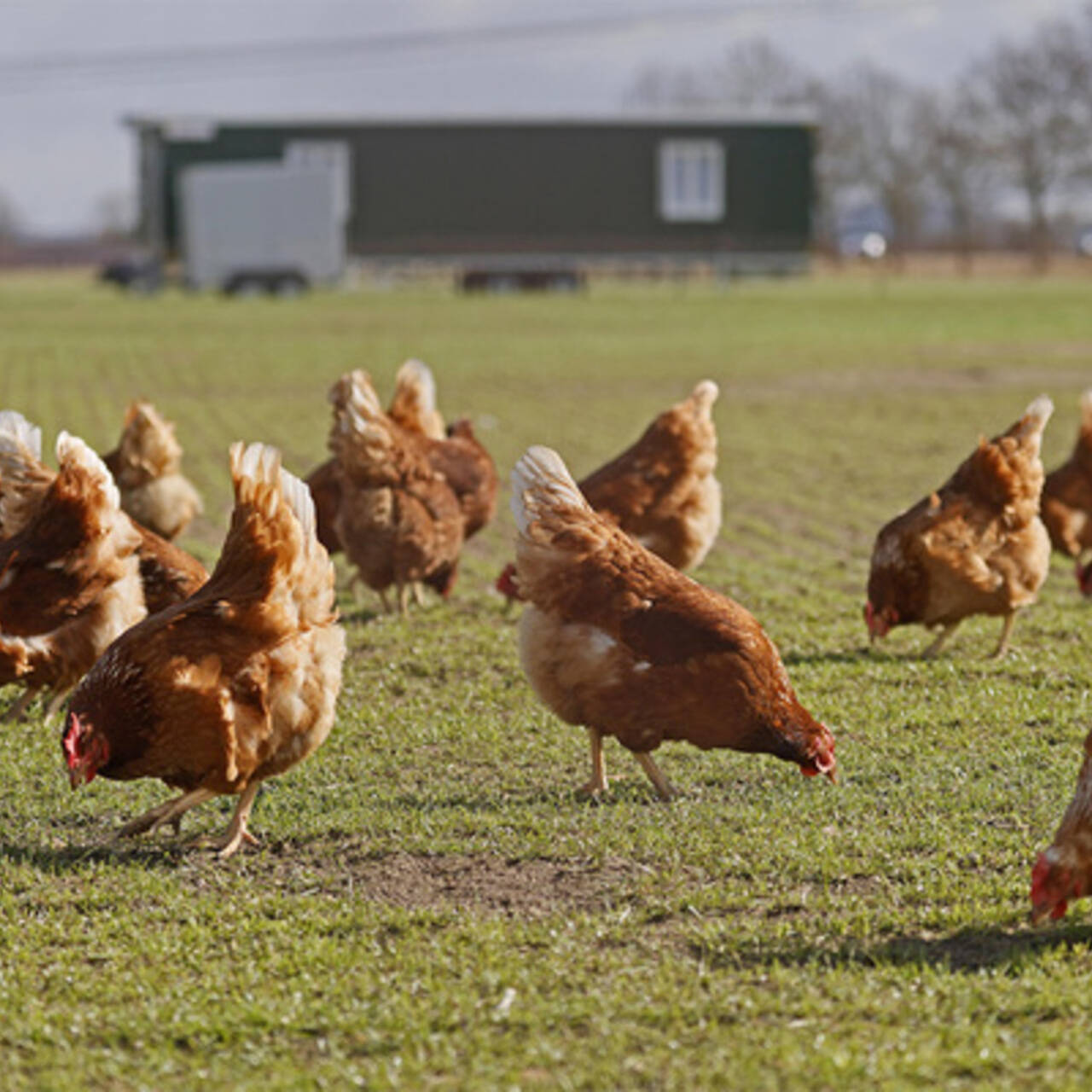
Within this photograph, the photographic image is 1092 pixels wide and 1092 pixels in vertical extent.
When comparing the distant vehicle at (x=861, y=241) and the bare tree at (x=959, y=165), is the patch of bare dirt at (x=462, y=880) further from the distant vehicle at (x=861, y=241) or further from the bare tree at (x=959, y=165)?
the bare tree at (x=959, y=165)

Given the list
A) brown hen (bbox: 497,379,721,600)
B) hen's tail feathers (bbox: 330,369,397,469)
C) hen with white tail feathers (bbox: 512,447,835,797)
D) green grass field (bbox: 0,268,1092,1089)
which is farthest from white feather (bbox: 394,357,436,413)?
hen with white tail feathers (bbox: 512,447,835,797)

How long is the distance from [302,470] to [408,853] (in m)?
9.78

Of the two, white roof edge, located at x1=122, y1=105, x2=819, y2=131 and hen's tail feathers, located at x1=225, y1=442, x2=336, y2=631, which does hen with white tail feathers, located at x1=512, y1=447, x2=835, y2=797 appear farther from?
white roof edge, located at x1=122, y1=105, x2=819, y2=131

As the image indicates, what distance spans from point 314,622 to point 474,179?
47.6 meters

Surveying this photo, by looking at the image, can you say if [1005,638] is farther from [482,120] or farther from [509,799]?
[482,120]

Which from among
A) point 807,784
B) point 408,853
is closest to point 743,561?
point 807,784

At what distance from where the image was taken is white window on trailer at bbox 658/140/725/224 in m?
53.4

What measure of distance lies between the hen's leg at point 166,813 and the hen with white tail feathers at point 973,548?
3.79m

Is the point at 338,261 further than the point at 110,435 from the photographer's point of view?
Yes

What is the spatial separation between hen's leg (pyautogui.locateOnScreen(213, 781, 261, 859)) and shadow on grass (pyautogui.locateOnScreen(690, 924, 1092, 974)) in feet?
5.50

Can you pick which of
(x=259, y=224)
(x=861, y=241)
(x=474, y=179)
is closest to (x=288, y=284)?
(x=259, y=224)

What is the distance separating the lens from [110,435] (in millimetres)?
17078

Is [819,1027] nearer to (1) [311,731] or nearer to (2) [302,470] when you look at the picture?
(1) [311,731]

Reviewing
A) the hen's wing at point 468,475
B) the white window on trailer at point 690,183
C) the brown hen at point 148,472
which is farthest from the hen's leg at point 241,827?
the white window on trailer at point 690,183
